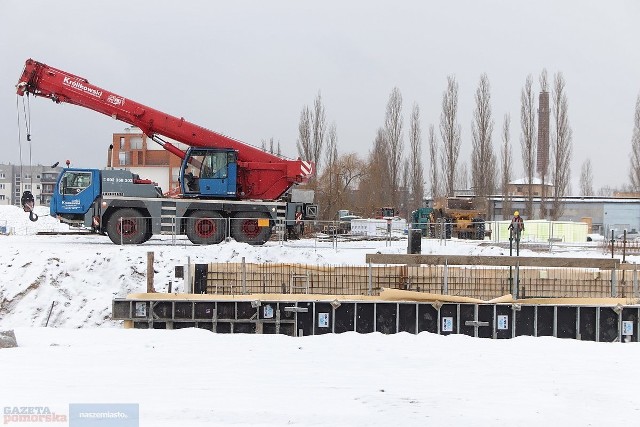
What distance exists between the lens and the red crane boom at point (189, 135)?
81.5 feet

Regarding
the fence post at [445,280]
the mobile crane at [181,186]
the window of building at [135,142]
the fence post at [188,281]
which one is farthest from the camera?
the window of building at [135,142]

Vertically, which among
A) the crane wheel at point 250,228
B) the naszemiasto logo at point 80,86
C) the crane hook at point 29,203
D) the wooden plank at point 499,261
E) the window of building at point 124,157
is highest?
the window of building at point 124,157

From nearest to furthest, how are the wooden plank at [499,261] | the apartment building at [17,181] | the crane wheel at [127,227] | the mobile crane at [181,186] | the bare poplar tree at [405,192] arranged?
the wooden plank at [499,261], the crane wheel at [127,227], the mobile crane at [181,186], the bare poplar tree at [405,192], the apartment building at [17,181]

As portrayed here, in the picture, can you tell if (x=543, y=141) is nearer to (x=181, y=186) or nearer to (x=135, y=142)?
(x=181, y=186)

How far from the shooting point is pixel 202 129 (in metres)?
25.6

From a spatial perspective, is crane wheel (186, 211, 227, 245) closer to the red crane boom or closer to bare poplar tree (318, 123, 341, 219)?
the red crane boom

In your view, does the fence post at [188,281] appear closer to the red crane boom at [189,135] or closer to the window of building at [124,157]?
the red crane boom at [189,135]

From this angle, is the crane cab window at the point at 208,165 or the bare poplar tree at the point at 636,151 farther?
the bare poplar tree at the point at 636,151

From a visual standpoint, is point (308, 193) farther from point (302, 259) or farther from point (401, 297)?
point (401, 297)

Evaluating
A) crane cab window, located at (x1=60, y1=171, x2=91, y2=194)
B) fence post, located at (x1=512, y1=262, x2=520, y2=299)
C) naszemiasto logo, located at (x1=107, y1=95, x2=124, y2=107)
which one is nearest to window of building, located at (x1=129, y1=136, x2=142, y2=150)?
naszemiasto logo, located at (x1=107, y1=95, x2=124, y2=107)

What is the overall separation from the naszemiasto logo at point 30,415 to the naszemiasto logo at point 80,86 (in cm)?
1905

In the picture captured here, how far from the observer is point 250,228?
81.2ft

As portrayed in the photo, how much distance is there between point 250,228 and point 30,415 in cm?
1744

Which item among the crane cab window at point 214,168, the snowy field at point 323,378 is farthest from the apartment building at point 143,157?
the snowy field at point 323,378
